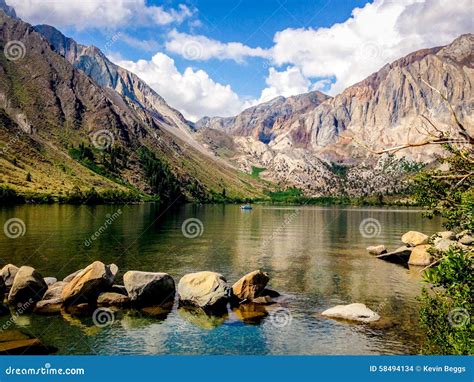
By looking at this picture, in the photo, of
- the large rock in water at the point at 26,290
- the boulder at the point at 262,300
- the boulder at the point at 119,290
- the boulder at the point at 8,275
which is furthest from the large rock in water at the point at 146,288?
the boulder at the point at 8,275

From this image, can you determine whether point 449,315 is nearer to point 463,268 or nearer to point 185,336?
point 463,268

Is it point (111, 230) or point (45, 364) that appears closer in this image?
point (45, 364)

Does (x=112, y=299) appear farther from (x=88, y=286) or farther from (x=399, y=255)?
(x=399, y=255)

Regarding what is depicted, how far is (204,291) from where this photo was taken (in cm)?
4200

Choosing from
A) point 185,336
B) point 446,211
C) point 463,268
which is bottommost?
point 185,336

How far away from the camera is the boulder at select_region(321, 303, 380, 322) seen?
37.6 meters

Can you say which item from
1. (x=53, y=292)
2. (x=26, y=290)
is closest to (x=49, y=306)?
(x=53, y=292)

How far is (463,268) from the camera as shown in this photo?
1853 centimetres

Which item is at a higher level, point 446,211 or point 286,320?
point 446,211

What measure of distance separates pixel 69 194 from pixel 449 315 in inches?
7781

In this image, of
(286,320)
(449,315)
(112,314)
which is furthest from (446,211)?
(112,314)

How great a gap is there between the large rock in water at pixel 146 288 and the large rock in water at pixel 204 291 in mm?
1820

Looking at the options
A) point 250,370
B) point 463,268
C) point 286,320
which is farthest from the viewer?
point 286,320

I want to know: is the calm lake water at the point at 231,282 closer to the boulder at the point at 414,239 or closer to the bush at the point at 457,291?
the boulder at the point at 414,239
